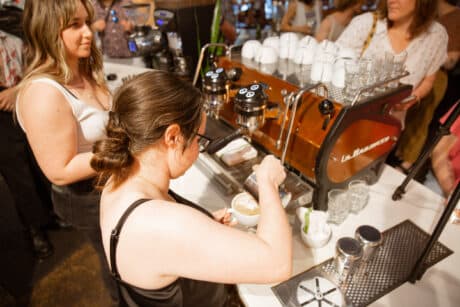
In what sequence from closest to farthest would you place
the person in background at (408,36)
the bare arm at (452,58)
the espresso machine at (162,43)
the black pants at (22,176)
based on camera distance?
the person in background at (408,36) < the black pants at (22,176) < the espresso machine at (162,43) < the bare arm at (452,58)

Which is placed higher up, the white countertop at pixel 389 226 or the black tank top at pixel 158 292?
the black tank top at pixel 158 292

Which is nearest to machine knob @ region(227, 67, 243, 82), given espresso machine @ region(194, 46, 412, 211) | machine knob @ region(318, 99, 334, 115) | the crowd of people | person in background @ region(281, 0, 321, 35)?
espresso machine @ region(194, 46, 412, 211)

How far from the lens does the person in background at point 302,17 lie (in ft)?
11.6

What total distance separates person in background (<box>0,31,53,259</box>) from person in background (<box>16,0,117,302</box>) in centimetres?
80

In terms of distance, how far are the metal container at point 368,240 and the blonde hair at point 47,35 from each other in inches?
51.7

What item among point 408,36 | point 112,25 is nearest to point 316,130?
point 408,36

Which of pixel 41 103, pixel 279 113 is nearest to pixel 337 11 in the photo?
pixel 279 113

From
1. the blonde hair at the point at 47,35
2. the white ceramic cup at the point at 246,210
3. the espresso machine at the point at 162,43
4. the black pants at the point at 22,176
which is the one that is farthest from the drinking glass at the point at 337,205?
the black pants at the point at 22,176

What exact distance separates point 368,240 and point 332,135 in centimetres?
40

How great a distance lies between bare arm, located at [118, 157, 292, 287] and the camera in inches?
28.4

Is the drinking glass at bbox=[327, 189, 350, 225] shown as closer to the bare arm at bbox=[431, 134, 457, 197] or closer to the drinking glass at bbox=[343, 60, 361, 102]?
the drinking glass at bbox=[343, 60, 361, 102]

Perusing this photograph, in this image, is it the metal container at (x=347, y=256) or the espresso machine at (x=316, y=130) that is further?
the espresso machine at (x=316, y=130)

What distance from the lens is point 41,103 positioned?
1.16 meters

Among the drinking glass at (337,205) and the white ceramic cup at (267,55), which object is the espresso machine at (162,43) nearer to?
the white ceramic cup at (267,55)
